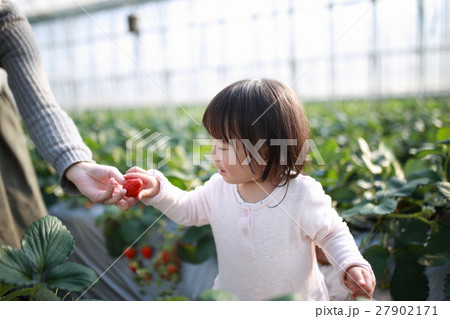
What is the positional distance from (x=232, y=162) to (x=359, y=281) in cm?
26

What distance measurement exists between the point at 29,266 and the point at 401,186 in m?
0.75

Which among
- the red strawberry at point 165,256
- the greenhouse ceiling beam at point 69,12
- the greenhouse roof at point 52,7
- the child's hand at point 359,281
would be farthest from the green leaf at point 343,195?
the greenhouse roof at point 52,7

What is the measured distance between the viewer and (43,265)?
1.79 feet

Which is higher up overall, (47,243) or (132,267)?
(47,243)

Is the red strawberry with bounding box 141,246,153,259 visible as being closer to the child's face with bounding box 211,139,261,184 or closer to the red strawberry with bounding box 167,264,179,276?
the red strawberry with bounding box 167,264,179,276

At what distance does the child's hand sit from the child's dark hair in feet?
0.61

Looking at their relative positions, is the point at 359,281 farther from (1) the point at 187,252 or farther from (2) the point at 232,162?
(1) the point at 187,252

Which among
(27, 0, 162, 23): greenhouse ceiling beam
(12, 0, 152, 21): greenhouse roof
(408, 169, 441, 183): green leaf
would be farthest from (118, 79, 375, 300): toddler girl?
(12, 0, 152, 21): greenhouse roof

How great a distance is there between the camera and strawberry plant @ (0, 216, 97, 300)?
521 mm

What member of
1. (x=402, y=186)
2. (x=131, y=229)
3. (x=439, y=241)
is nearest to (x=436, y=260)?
(x=439, y=241)

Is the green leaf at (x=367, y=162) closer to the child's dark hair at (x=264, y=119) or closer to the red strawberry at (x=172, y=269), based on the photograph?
the child's dark hair at (x=264, y=119)
